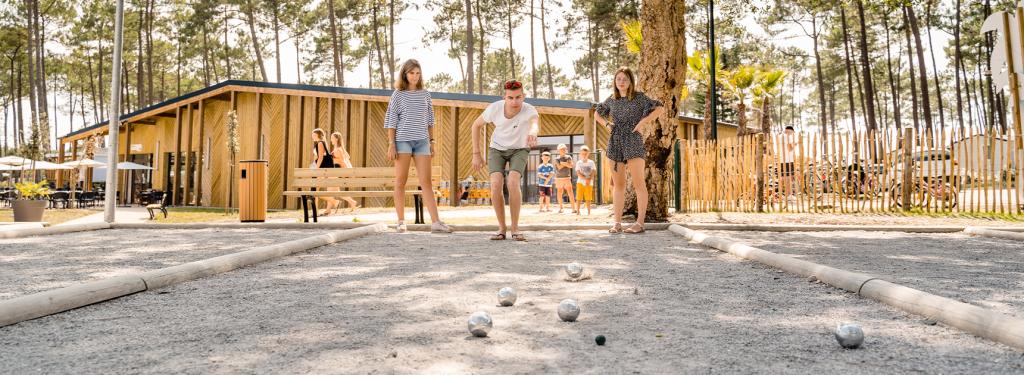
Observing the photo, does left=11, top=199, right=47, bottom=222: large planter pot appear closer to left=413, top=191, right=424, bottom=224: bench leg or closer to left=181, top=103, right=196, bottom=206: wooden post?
left=413, top=191, right=424, bottom=224: bench leg

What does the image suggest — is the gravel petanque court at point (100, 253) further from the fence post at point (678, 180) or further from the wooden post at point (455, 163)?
the wooden post at point (455, 163)

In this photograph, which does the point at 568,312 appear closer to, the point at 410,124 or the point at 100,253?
the point at 100,253

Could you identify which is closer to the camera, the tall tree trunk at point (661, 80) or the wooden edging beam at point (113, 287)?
the wooden edging beam at point (113, 287)

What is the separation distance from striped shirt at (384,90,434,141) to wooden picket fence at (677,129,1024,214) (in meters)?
7.24

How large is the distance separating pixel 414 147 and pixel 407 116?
36 centimetres

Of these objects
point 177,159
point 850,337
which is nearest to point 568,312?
point 850,337

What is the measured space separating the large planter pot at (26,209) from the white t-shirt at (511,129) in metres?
10.8

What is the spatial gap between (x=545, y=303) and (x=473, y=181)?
18.9 meters

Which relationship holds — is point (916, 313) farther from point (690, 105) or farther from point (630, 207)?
point (690, 105)

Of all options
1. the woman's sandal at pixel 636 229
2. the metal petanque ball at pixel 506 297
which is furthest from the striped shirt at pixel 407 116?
the metal petanque ball at pixel 506 297

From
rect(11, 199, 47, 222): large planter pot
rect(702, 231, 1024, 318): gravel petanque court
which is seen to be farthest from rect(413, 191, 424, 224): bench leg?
rect(11, 199, 47, 222): large planter pot

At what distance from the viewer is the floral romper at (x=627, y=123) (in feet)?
24.6

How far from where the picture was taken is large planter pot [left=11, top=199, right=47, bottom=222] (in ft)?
41.5

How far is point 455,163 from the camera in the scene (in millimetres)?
21891
